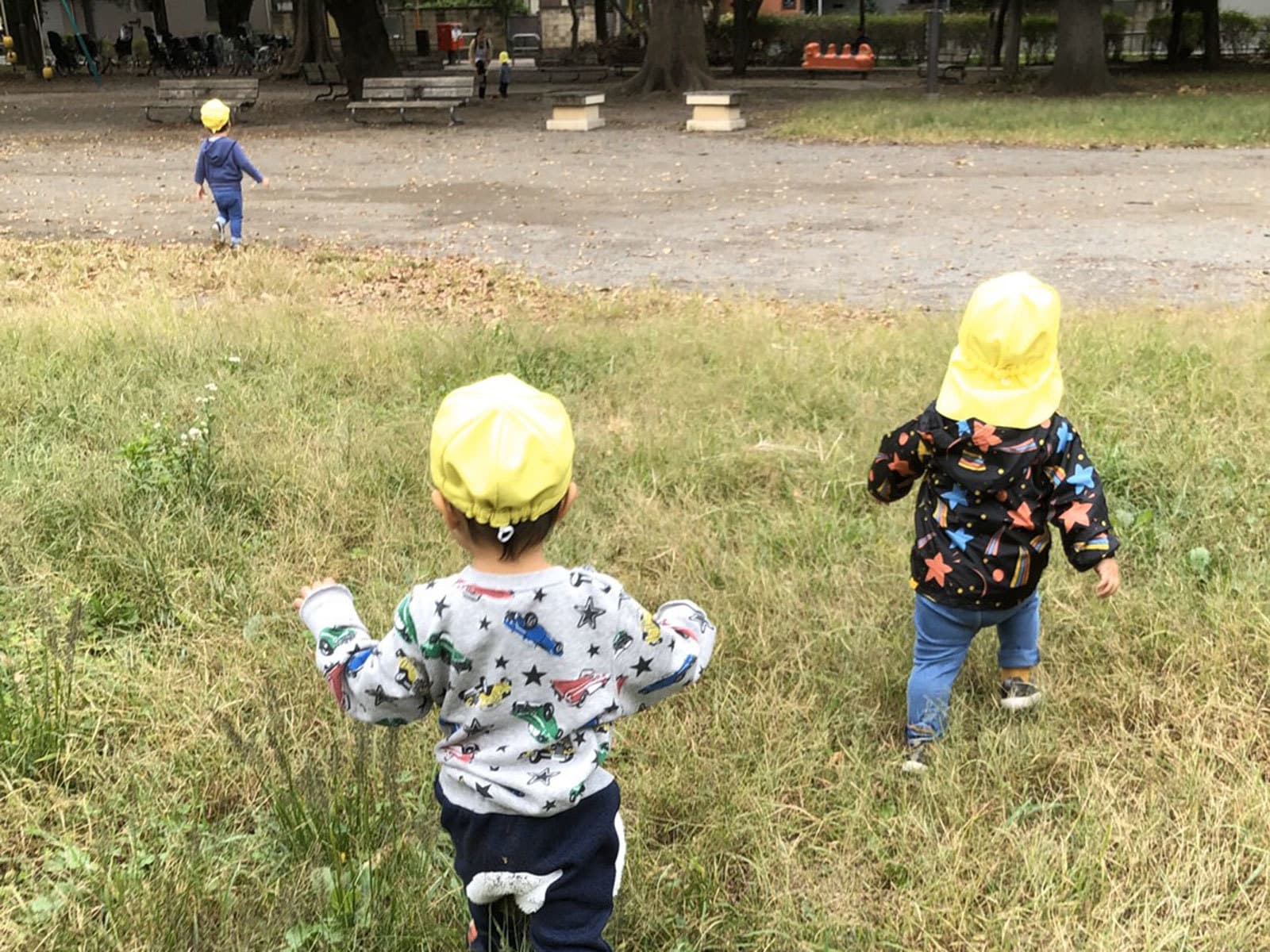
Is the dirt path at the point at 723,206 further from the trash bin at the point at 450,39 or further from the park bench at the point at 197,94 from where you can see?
the trash bin at the point at 450,39

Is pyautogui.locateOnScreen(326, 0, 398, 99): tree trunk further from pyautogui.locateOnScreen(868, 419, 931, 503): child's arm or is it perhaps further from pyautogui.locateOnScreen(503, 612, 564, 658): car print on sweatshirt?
pyautogui.locateOnScreen(503, 612, 564, 658): car print on sweatshirt

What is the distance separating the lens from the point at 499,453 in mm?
1619

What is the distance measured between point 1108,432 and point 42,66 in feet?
130

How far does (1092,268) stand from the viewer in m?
8.15

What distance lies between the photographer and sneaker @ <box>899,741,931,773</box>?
8.63 ft

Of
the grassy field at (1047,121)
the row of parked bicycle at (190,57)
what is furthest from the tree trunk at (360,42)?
the row of parked bicycle at (190,57)

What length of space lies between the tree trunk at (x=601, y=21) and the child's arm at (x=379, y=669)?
143 ft

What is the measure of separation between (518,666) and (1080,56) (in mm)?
24107

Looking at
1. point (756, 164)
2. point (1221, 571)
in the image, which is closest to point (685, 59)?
point (756, 164)

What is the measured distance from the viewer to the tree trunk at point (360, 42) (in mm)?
23656

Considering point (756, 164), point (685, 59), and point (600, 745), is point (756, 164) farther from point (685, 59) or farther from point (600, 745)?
point (600, 745)

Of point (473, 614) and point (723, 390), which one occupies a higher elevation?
point (473, 614)

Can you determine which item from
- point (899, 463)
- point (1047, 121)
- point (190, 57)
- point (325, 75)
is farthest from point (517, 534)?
point (190, 57)

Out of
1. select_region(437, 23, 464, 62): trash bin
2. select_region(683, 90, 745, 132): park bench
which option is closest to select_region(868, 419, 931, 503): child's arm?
select_region(683, 90, 745, 132): park bench
